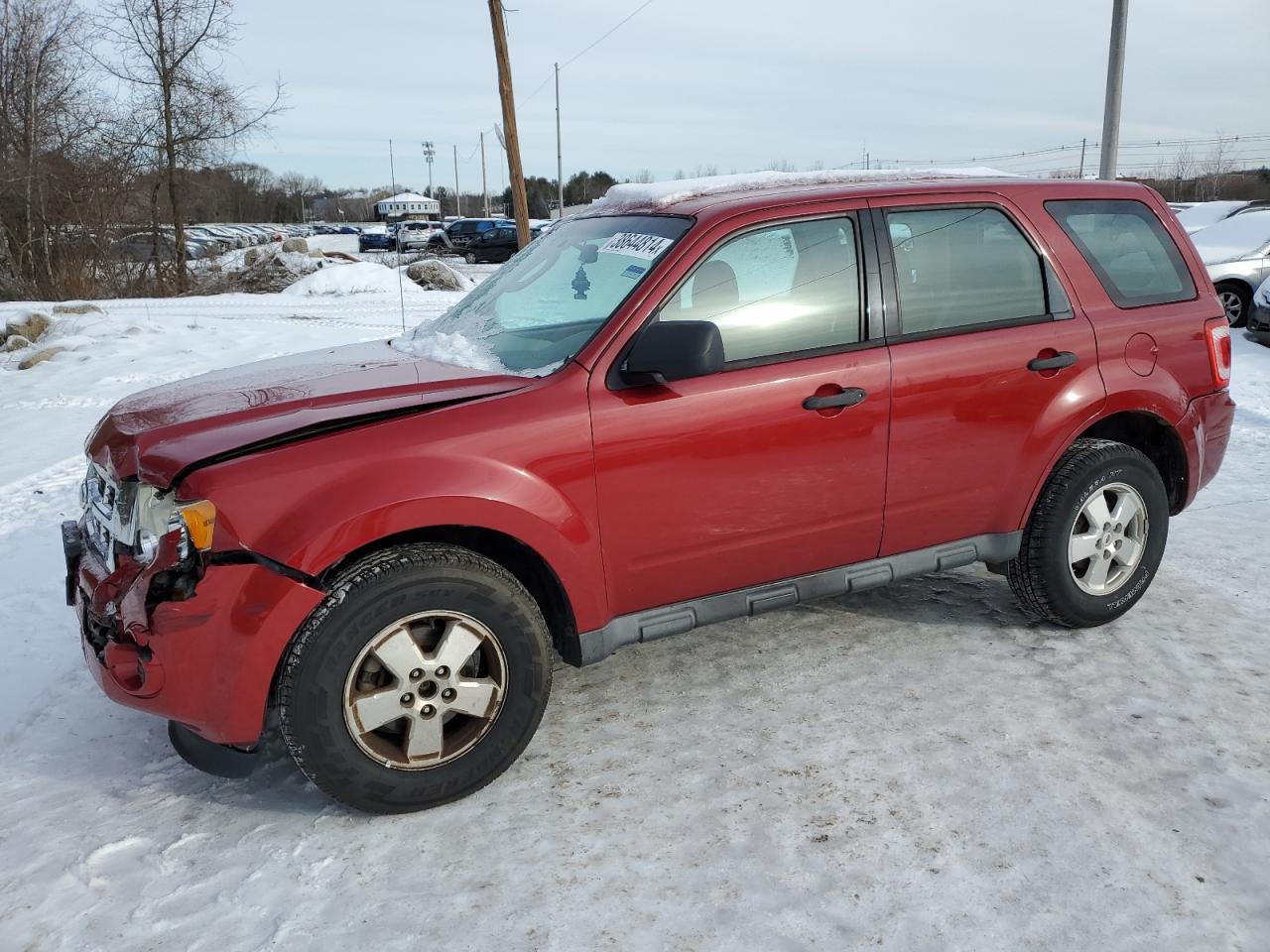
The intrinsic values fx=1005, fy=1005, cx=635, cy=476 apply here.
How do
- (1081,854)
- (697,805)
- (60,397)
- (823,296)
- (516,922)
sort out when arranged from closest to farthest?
(516,922) < (1081,854) < (697,805) < (823,296) < (60,397)

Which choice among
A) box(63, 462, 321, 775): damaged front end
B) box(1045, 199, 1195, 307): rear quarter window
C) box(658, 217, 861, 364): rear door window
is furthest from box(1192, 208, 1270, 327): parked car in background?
box(63, 462, 321, 775): damaged front end

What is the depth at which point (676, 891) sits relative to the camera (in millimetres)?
2730

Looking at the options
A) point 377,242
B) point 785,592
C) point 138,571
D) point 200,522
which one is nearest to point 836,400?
point 785,592

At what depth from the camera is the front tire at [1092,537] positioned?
4.06m

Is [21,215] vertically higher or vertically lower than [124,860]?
higher

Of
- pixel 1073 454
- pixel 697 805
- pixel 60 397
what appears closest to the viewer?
pixel 697 805

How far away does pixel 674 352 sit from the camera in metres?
3.11

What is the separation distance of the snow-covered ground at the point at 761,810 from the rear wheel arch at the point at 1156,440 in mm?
552

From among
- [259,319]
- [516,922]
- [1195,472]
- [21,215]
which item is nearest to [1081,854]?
[516,922]

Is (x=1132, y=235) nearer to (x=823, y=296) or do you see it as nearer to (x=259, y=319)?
(x=823, y=296)

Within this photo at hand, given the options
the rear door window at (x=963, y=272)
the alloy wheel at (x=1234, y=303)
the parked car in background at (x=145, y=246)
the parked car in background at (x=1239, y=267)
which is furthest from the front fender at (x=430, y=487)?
the parked car in background at (x=145, y=246)

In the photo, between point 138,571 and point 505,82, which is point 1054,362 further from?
point 505,82

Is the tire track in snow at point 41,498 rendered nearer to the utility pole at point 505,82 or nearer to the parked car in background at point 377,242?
the utility pole at point 505,82

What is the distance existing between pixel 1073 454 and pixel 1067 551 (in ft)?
1.31
